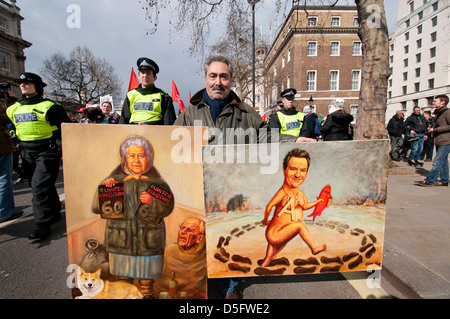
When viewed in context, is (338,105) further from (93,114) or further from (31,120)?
(31,120)

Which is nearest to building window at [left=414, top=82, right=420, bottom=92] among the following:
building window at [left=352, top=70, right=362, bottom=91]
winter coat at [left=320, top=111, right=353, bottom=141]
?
building window at [left=352, top=70, right=362, bottom=91]

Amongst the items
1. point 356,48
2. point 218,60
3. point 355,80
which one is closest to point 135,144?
point 218,60

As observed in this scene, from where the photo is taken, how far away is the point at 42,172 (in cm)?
292

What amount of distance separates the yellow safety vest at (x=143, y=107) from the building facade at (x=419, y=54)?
46.1 meters

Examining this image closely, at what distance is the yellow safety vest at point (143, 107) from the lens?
3.14 metres

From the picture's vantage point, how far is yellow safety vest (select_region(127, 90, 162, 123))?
3143 mm

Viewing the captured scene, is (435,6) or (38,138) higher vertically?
(435,6)

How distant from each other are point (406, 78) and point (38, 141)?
2395 inches

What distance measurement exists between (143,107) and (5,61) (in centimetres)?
4466

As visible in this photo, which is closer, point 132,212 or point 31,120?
point 132,212

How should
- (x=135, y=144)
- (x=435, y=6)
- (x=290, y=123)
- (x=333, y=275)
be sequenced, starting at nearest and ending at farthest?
(x=135, y=144) → (x=333, y=275) → (x=290, y=123) → (x=435, y=6)

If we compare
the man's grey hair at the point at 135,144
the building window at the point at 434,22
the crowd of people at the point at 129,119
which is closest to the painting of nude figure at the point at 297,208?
the crowd of people at the point at 129,119

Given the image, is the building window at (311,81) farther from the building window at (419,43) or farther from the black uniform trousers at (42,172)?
the black uniform trousers at (42,172)

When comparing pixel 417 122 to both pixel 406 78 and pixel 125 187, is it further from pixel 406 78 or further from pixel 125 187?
pixel 406 78
